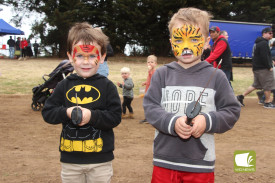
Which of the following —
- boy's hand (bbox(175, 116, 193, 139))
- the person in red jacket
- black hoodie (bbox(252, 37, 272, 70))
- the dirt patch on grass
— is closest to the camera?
boy's hand (bbox(175, 116, 193, 139))

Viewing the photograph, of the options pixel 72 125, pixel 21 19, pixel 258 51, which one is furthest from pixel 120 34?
pixel 72 125

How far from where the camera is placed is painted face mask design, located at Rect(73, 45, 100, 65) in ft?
8.25

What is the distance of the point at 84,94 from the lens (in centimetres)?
244

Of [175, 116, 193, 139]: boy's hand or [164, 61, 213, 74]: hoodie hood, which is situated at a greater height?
[164, 61, 213, 74]: hoodie hood

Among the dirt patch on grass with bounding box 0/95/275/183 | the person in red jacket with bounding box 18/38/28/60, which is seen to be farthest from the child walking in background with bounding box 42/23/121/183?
the person in red jacket with bounding box 18/38/28/60

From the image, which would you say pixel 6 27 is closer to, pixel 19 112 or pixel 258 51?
pixel 19 112

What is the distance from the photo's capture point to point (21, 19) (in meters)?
31.8

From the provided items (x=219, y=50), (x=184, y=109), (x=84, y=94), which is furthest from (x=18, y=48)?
(x=184, y=109)

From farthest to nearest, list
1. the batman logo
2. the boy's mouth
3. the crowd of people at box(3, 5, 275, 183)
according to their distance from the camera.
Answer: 1. the batman logo
2. the boy's mouth
3. the crowd of people at box(3, 5, 275, 183)

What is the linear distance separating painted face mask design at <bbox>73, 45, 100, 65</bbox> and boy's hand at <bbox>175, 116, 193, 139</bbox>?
88 centimetres

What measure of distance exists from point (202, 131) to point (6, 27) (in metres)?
20.2

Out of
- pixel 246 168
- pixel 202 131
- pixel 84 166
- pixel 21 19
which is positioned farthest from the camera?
pixel 21 19

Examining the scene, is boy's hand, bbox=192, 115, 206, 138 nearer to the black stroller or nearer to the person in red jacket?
the black stroller

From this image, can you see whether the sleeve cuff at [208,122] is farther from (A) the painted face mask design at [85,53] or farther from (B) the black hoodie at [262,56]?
(B) the black hoodie at [262,56]
